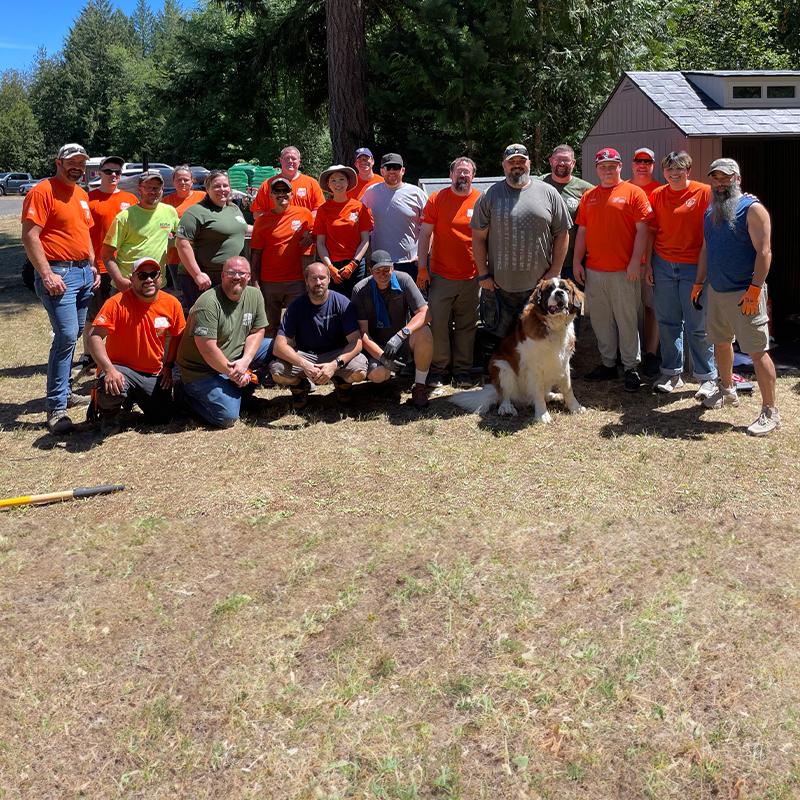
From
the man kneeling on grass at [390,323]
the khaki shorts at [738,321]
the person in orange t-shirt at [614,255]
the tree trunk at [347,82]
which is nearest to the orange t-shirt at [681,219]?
the person in orange t-shirt at [614,255]

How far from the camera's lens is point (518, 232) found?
6.56 meters

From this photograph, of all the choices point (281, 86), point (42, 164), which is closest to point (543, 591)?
point (281, 86)

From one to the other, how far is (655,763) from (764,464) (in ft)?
9.85

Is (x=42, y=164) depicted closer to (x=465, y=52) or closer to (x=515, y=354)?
(x=465, y=52)

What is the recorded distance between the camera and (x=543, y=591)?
394cm

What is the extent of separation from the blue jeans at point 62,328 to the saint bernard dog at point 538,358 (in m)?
3.03

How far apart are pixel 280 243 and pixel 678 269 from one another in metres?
3.27

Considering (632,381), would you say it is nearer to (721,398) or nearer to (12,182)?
(721,398)

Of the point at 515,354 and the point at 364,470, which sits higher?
the point at 515,354

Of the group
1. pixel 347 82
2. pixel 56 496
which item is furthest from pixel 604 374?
pixel 347 82

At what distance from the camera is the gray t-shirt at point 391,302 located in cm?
669

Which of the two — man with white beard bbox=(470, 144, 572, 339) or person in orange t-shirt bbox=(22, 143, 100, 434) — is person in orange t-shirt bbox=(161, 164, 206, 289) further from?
man with white beard bbox=(470, 144, 572, 339)

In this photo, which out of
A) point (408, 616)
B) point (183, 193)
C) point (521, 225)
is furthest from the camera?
point (183, 193)

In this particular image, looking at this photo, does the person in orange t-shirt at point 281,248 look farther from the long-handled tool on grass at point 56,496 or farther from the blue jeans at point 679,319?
the blue jeans at point 679,319
